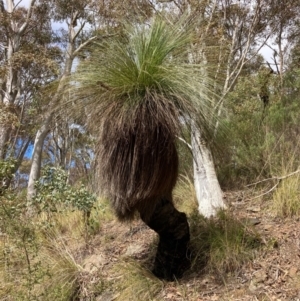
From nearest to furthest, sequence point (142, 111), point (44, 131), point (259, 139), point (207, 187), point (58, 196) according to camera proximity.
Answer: point (142, 111) < point (207, 187) < point (58, 196) < point (259, 139) < point (44, 131)

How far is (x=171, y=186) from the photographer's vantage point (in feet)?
11.5

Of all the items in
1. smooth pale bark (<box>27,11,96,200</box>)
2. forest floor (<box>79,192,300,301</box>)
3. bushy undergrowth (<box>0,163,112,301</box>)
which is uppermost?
smooth pale bark (<box>27,11,96,200</box>)

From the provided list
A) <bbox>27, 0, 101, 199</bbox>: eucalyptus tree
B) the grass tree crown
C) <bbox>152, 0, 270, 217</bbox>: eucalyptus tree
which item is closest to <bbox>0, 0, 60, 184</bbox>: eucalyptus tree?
<bbox>27, 0, 101, 199</bbox>: eucalyptus tree

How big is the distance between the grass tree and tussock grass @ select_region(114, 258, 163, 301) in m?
0.49

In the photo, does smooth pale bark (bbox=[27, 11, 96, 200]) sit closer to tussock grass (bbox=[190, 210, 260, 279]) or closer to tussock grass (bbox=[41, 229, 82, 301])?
tussock grass (bbox=[41, 229, 82, 301])

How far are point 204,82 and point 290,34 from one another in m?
8.74

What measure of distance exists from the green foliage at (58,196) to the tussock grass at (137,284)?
148 centimetres

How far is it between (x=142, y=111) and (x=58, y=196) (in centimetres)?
267

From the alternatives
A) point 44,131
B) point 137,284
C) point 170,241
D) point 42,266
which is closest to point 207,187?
point 170,241

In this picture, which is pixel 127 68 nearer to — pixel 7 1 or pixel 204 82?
pixel 204 82

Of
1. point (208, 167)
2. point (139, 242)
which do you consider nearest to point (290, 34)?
point (208, 167)

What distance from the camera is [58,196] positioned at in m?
5.43

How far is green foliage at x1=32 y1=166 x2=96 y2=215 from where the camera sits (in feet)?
17.5

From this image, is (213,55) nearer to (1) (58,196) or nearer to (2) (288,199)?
(2) (288,199)
